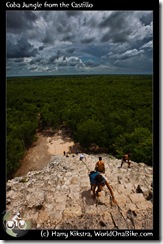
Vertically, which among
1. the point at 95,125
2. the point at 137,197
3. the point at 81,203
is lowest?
the point at 81,203

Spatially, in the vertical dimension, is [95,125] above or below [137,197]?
above

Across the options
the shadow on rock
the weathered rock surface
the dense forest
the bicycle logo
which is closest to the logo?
the bicycle logo

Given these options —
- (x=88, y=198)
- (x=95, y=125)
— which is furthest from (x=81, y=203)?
(x=95, y=125)

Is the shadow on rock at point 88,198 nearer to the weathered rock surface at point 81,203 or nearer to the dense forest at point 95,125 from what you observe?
the weathered rock surface at point 81,203

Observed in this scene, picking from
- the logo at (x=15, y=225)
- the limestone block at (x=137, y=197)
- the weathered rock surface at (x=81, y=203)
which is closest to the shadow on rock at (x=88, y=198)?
the weathered rock surface at (x=81, y=203)

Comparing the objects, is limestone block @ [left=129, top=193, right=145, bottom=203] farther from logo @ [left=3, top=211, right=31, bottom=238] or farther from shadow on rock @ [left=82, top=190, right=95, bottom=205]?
logo @ [left=3, top=211, right=31, bottom=238]

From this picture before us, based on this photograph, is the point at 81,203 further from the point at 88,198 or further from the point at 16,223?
the point at 16,223
